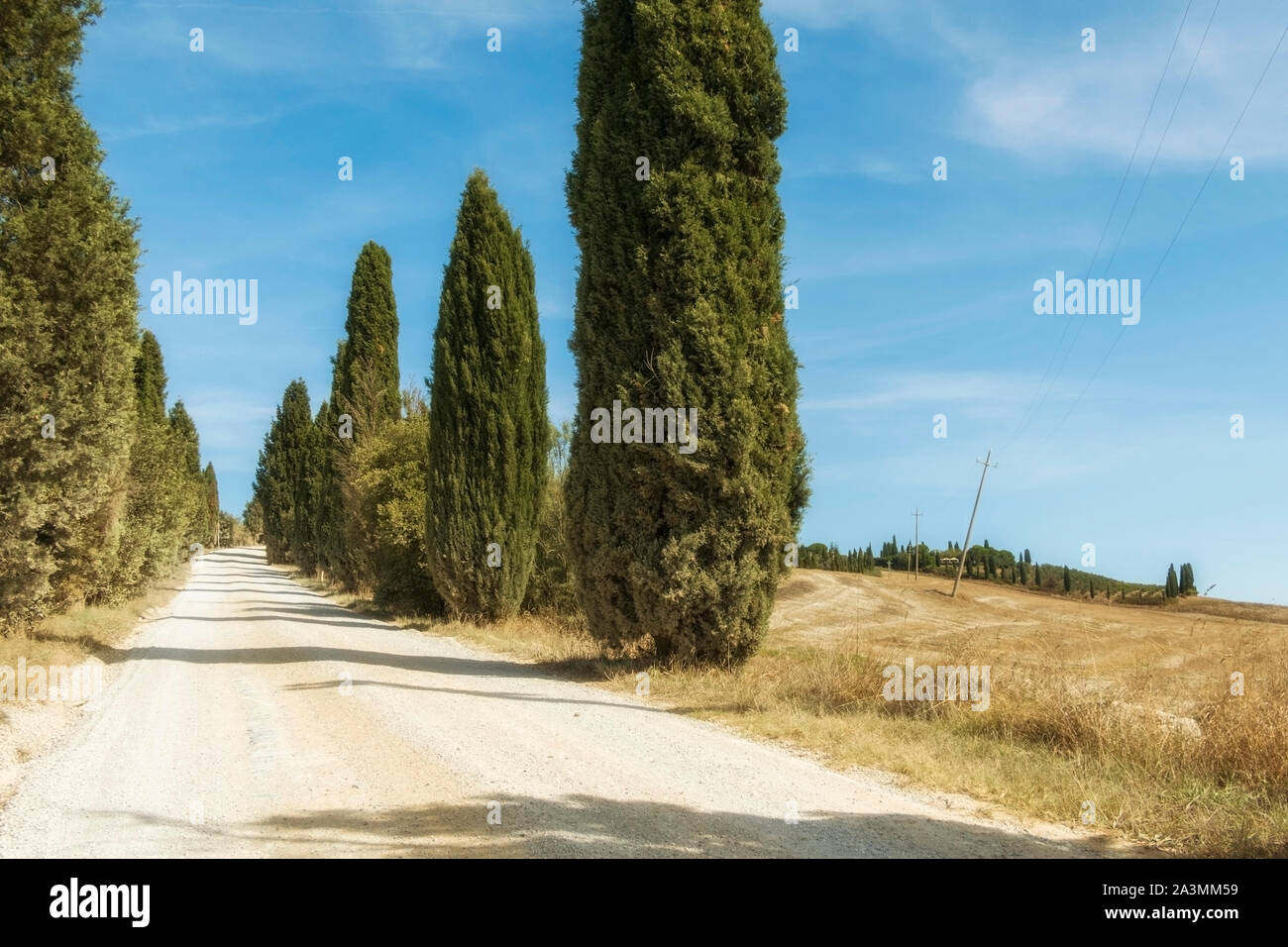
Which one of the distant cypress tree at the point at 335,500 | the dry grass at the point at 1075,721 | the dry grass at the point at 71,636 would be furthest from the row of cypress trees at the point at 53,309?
the distant cypress tree at the point at 335,500

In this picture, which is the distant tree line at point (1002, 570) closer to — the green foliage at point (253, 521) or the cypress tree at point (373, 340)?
the cypress tree at point (373, 340)

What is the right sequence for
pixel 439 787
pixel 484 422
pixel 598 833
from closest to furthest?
pixel 598 833 → pixel 439 787 → pixel 484 422

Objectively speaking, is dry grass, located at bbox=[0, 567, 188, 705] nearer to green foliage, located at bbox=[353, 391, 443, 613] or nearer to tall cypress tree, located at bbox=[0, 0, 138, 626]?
tall cypress tree, located at bbox=[0, 0, 138, 626]

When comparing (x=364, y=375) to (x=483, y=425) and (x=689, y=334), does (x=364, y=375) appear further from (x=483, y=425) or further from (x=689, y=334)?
(x=689, y=334)

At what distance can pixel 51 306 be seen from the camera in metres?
12.4

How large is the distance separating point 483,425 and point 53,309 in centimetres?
1016

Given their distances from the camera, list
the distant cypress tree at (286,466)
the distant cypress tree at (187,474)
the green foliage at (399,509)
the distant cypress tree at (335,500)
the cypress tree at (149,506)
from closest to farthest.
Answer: the cypress tree at (149,506)
the green foliage at (399,509)
the distant cypress tree at (187,474)
the distant cypress tree at (335,500)
the distant cypress tree at (286,466)

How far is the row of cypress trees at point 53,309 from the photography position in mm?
11688

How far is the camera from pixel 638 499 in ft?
39.7

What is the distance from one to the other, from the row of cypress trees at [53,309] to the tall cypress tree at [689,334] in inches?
278

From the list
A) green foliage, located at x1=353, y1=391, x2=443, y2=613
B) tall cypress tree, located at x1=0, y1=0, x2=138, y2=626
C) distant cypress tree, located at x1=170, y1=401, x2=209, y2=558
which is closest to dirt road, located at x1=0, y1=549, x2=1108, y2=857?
tall cypress tree, located at x1=0, y1=0, x2=138, y2=626

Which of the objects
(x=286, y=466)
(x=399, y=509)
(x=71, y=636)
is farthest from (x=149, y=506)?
(x=286, y=466)

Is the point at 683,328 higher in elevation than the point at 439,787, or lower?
higher
